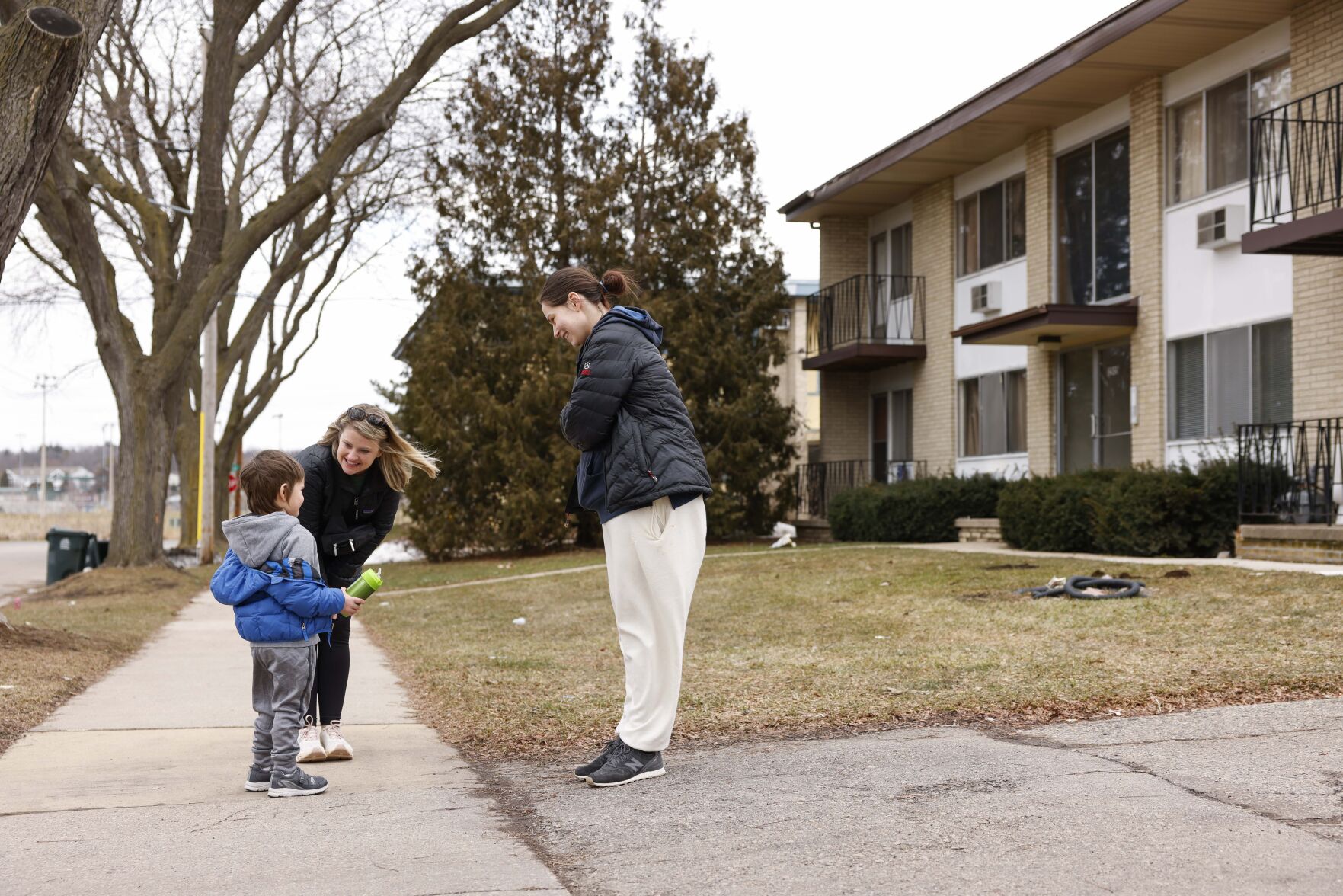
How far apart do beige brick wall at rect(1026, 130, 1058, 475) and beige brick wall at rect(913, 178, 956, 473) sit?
2530 millimetres

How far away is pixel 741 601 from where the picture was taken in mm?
14000

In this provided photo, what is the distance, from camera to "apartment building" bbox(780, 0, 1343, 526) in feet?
52.4

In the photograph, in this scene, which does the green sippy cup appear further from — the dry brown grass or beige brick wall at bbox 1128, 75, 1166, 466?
beige brick wall at bbox 1128, 75, 1166, 466

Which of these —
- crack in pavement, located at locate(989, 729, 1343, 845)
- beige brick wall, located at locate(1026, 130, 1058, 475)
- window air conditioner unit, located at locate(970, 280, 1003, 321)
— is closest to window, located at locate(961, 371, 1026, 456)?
beige brick wall, located at locate(1026, 130, 1058, 475)

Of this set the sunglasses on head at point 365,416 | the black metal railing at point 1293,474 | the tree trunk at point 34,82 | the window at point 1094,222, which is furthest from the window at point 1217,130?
the sunglasses on head at point 365,416

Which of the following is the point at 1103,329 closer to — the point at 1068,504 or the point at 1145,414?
the point at 1145,414

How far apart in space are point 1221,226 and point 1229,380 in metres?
1.95

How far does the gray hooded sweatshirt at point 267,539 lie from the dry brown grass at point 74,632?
2006mm

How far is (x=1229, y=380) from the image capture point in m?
17.3

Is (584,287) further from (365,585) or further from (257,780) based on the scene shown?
(257,780)

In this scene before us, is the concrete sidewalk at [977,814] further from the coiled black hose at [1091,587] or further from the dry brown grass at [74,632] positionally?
the coiled black hose at [1091,587]

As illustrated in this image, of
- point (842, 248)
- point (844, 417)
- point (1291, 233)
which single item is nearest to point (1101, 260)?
point (1291, 233)

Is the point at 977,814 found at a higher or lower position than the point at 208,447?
lower

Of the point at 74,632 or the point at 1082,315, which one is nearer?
the point at 74,632
